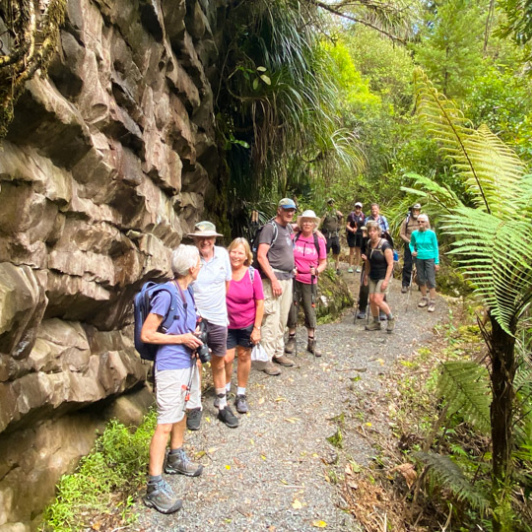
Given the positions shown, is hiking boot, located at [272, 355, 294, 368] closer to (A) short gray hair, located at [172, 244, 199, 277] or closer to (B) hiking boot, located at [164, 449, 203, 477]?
(B) hiking boot, located at [164, 449, 203, 477]

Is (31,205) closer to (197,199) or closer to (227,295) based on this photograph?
(227,295)

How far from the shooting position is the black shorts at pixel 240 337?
462 cm

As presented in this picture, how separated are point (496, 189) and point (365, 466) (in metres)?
2.86

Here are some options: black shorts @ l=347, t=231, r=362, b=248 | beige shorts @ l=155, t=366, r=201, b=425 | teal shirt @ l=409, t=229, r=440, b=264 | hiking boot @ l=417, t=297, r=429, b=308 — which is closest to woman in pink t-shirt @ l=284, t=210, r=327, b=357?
beige shorts @ l=155, t=366, r=201, b=425

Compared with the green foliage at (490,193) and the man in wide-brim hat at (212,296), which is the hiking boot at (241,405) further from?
the green foliage at (490,193)

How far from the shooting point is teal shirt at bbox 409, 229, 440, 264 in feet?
28.2

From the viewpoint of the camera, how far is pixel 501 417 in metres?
2.69

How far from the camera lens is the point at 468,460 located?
4180 millimetres

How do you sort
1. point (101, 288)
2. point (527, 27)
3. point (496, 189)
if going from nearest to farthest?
point (496, 189) < point (101, 288) < point (527, 27)

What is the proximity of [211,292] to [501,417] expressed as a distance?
105 inches

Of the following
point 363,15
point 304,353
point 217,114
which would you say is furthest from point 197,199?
point 363,15

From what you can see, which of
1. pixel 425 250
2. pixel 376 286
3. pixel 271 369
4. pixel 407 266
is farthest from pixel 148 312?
pixel 407 266

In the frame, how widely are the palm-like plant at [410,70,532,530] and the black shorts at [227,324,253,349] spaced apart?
2.50 m

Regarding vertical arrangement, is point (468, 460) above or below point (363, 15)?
below
